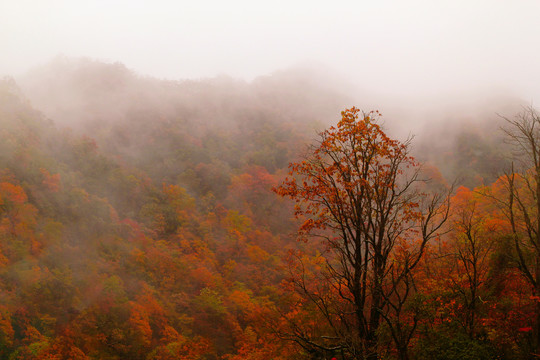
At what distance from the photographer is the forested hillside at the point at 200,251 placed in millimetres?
11992

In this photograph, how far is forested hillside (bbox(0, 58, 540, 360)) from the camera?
11992 mm

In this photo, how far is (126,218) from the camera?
42000mm

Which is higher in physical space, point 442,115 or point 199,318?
point 442,115

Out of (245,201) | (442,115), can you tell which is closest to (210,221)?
(245,201)

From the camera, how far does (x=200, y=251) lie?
42.6m

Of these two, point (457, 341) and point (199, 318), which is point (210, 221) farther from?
point (457, 341)

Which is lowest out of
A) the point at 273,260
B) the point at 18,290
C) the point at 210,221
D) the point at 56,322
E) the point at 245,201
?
the point at 56,322

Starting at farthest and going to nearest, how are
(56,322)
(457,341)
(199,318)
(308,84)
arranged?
(308,84), (199,318), (56,322), (457,341)

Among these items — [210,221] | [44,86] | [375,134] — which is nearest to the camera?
[375,134]

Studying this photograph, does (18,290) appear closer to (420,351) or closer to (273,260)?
(273,260)

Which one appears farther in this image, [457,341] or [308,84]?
[308,84]

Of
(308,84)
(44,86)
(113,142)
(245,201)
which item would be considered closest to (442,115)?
(308,84)

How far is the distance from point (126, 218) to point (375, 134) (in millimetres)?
39212

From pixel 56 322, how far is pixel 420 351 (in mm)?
26752
